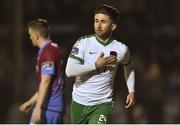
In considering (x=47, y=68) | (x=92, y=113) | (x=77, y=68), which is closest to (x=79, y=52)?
(x=77, y=68)

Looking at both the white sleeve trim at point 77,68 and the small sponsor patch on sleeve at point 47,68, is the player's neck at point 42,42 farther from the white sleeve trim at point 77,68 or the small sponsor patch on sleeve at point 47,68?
the white sleeve trim at point 77,68

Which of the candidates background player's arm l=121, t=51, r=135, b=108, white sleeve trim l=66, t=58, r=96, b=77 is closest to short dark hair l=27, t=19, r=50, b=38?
background player's arm l=121, t=51, r=135, b=108

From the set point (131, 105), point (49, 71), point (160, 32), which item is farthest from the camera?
point (160, 32)

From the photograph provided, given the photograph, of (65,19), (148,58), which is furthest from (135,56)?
(65,19)

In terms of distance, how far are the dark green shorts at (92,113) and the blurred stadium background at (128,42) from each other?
4971 mm

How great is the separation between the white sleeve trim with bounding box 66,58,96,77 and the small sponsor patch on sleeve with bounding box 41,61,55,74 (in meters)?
1.15

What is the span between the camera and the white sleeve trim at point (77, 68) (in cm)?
583

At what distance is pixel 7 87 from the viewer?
1140cm

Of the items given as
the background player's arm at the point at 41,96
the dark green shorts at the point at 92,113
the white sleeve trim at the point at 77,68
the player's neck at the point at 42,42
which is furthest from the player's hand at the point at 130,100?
the player's neck at the point at 42,42

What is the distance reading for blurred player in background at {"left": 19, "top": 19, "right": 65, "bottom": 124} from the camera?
279 inches

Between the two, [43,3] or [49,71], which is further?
[43,3]

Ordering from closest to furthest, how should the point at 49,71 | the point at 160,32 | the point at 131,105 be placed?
the point at 131,105 → the point at 49,71 → the point at 160,32

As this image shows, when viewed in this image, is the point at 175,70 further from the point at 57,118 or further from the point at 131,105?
the point at 131,105

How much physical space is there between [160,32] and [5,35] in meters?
2.43
